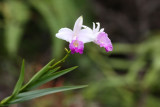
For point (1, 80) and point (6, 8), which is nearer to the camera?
point (6, 8)

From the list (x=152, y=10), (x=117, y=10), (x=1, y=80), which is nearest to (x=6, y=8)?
(x=1, y=80)

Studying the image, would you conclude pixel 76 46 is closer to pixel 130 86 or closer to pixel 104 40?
pixel 104 40

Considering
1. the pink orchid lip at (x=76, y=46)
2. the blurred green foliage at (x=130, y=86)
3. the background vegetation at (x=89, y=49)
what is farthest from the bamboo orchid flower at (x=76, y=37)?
the blurred green foliage at (x=130, y=86)

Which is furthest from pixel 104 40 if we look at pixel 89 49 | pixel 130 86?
pixel 89 49

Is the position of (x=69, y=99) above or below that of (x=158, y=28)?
below

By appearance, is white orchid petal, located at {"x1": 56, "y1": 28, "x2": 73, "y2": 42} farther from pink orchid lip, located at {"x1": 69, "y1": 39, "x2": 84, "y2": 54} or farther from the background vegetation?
the background vegetation

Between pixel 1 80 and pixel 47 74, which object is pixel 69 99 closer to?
pixel 1 80
